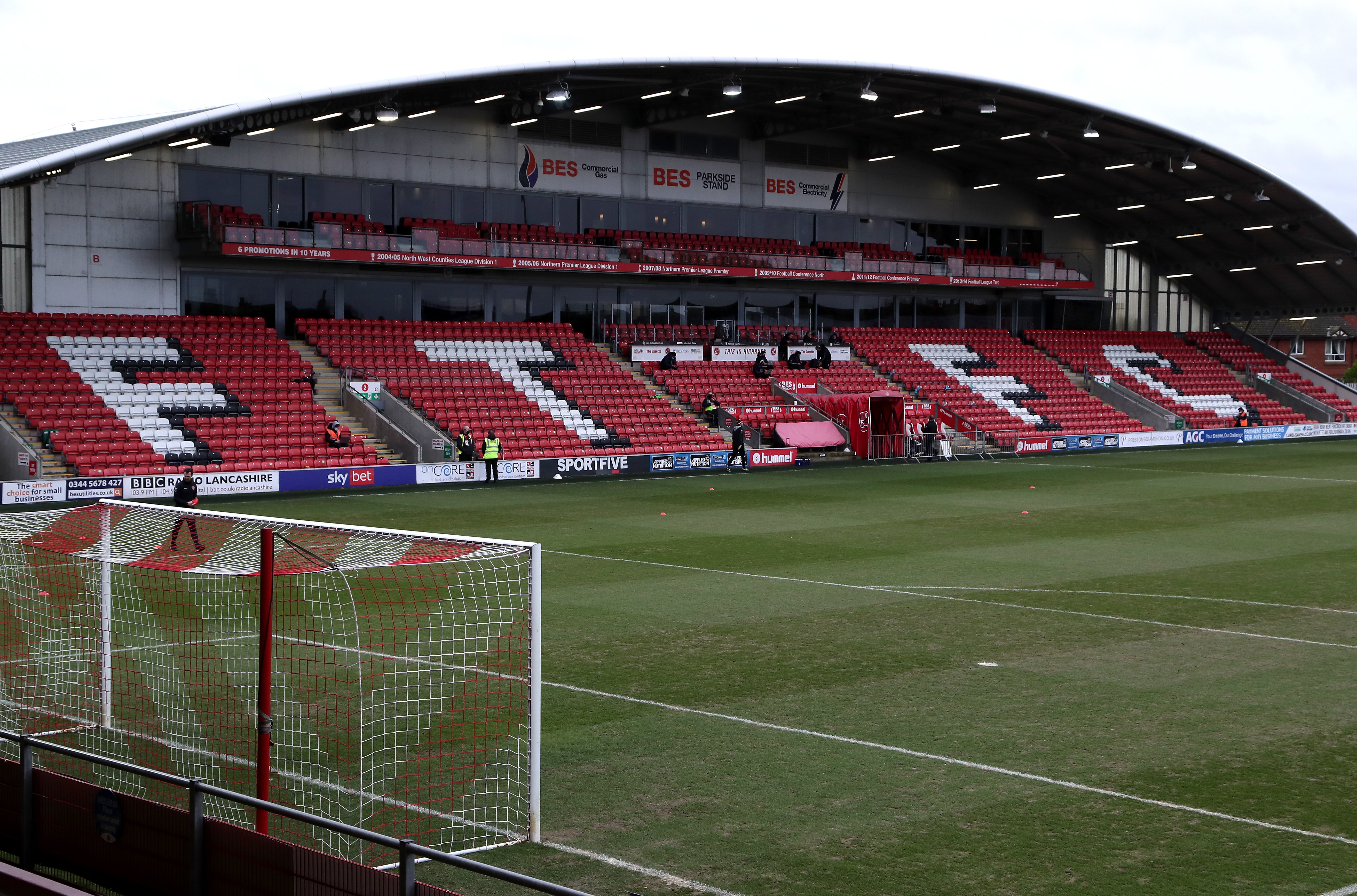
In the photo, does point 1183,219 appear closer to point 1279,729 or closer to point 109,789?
point 1279,729

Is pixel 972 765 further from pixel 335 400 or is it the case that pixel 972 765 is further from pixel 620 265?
pixel 620 265

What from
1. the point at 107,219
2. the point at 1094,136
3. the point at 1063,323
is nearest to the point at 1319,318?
the point at 1063,323

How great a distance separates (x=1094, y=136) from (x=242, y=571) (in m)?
43.2

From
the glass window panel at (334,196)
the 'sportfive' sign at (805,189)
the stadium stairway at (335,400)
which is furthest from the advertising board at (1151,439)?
the glass window panel at (334,196)

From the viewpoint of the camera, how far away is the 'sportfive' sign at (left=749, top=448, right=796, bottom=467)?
133ft

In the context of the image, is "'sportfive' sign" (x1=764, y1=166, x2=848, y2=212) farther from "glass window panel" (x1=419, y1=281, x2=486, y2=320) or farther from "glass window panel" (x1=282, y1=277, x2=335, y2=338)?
"glass window panel" (x1=282, y1=277, x2=335, y2=338)

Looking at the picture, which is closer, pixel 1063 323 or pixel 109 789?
pixel 109 789

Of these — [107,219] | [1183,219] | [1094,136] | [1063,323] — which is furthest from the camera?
[1063,323]

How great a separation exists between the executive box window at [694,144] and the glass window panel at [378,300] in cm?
1082

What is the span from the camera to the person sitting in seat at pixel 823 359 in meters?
50.4

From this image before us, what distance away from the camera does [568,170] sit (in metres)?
48.1

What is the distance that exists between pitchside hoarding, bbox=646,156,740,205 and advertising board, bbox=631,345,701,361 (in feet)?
18.6

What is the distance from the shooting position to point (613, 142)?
49.1 metres

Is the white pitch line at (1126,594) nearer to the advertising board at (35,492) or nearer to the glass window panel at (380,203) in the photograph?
the advertising board at (35,492)
